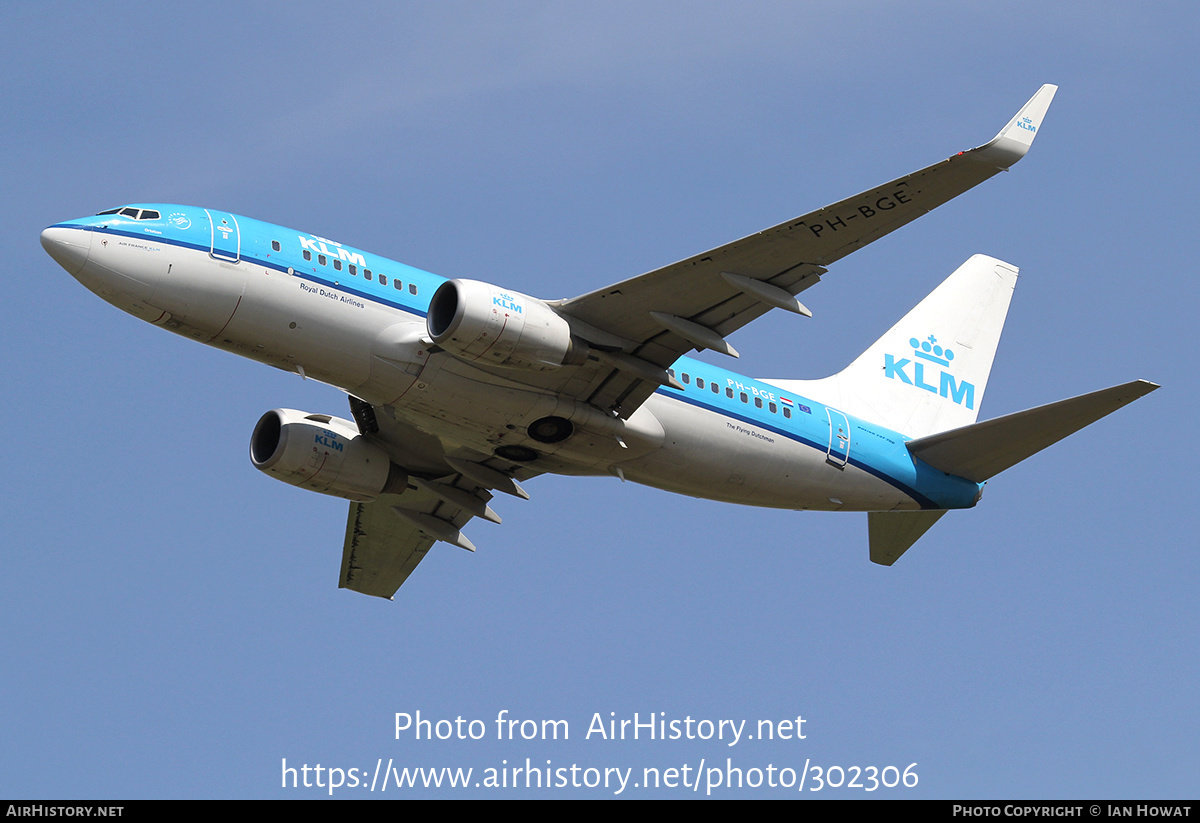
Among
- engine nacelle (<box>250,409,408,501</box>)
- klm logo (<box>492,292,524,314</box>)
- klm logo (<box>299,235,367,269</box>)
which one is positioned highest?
klm logo (<box>299,235,367,269</box>)

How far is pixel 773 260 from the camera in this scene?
98.7ft

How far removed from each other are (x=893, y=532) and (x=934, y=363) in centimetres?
609

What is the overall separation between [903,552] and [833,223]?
13.8m

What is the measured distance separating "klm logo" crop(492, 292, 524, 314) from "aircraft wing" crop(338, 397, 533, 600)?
6973mm

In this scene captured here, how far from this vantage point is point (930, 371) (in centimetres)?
4238

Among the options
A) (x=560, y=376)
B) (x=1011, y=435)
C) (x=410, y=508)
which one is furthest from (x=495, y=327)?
(x=1011, y=435)

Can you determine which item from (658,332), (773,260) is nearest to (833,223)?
(773,260)

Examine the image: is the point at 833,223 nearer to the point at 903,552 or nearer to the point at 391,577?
the point at 903,552

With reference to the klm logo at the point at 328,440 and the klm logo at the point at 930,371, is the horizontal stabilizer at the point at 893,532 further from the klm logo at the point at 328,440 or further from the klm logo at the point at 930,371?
the klm logo at the point at 328,440

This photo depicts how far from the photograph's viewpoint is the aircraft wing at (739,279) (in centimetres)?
2809

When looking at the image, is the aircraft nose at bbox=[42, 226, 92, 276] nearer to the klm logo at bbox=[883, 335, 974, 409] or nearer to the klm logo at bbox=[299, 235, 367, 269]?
the klm logo at bbox=[299, 235, 367, 269]

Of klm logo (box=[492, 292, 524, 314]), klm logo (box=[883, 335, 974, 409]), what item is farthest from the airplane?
klm logo (box=[883, 335, 974, 409])

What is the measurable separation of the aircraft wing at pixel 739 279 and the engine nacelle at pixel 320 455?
285 inches

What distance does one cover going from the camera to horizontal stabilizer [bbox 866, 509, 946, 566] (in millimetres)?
39312
